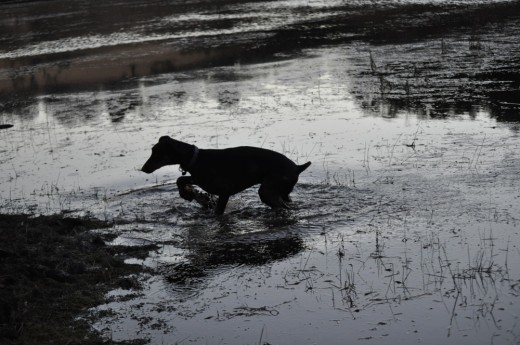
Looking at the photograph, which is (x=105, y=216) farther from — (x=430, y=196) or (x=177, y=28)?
(x=177, y=28)

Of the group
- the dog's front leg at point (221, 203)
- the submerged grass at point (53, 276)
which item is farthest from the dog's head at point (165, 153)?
the submerged grass at point (53, 276)

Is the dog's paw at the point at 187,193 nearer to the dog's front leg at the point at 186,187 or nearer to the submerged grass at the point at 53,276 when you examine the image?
→ the dog's front leg at the point at 186,187

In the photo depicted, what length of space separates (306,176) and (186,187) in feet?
6.65

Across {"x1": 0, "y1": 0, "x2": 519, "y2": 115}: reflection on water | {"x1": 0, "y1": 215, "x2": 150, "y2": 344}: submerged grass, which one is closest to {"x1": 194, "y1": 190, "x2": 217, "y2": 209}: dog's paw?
{"x1": 0, "y1": 215, "x2": 150, "y2": 344}: submerged grass

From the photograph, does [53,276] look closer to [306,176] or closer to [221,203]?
[221,203]

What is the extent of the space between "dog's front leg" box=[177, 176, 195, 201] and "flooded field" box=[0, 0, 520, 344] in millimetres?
254

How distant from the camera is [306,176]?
11.7 m

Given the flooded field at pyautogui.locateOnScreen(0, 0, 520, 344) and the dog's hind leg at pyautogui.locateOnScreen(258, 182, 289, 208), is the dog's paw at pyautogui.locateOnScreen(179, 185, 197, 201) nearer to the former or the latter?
the flooded field at pyautogui.locateOnScreen(0, 0, 520, 344)

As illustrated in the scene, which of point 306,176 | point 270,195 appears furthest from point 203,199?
point 306,176

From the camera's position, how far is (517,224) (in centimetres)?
897

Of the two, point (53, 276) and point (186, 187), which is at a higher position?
point (186, 187)

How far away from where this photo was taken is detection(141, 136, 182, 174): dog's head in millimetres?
10312

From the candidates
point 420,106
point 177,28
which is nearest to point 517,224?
point 420,106

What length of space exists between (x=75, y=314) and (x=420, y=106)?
985 centimetres
